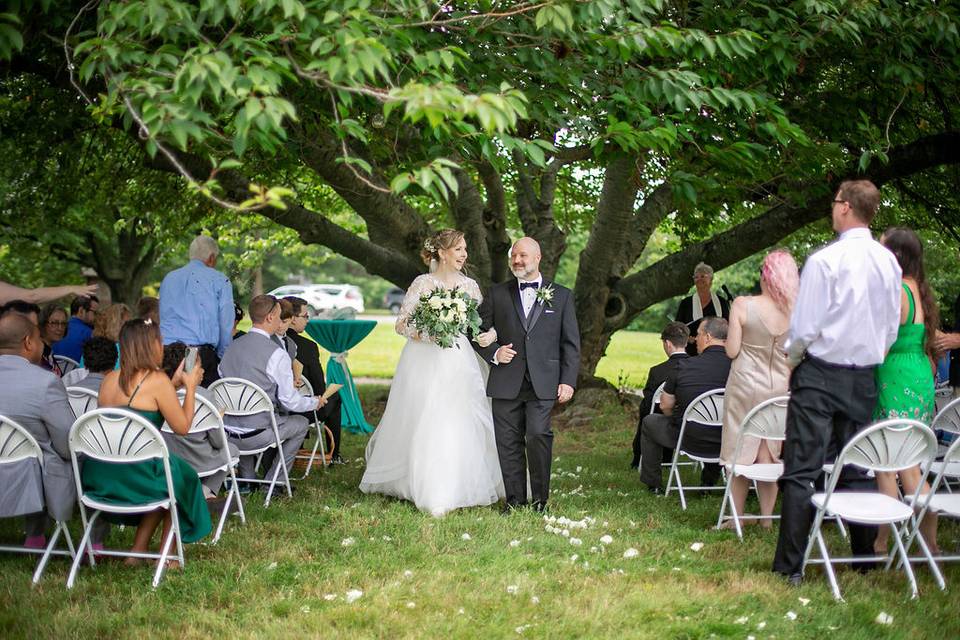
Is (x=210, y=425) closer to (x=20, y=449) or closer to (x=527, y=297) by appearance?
(x=20, y=449)

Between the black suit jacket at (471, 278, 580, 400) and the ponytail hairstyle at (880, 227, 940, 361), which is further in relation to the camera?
the black suit jacket at (471, 278, 580, 400)

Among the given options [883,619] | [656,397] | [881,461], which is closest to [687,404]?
[656,397]

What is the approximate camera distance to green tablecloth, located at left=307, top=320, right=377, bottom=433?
39.7ft

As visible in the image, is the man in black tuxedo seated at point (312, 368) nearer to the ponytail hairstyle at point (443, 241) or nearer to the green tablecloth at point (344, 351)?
the green tablecloth at point (344, 351)

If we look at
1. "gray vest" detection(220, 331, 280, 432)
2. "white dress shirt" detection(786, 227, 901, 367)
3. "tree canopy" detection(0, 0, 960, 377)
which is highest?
"tree canopy" detection(0, 0, 960, 377)

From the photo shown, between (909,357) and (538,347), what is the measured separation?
2600 millimetres

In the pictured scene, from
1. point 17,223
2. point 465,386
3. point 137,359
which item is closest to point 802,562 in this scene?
point 465,386

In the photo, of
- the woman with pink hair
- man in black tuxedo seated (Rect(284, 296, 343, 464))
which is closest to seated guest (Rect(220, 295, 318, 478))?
man in black tuxedo seated (Rect(284, 296, 343, 464))

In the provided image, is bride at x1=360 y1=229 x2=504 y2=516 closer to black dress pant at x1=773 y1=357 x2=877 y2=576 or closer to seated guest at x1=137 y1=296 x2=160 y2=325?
black dress pant at x1=773 y1=357 x2=877 y2=576

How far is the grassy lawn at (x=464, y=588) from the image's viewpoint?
15.1 ft

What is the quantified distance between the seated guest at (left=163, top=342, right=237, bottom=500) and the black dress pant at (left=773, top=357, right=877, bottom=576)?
338 cm

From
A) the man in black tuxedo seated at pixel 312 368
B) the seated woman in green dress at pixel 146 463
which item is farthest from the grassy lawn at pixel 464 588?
the man in black tuxedo seated at pixel 312 368

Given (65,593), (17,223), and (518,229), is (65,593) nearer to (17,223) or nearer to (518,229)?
(17,223)

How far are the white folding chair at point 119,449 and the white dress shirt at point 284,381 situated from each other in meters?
2.34
